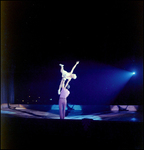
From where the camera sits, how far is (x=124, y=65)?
6.34 meters

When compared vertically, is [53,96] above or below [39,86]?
below

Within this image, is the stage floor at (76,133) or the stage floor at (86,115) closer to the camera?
the stage floor at (76,133)

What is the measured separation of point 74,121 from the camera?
2850 millimetres

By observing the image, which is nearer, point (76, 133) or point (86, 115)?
point (76, 133)

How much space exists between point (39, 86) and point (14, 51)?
2601 mm

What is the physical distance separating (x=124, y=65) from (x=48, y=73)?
386 cm

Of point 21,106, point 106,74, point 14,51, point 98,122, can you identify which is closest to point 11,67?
point 14,51

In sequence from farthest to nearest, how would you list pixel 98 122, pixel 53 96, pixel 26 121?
1. pixel 53 96
2. pixel 26 121
3. pixel 98 122

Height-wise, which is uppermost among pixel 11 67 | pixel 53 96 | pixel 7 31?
pixel 7 31

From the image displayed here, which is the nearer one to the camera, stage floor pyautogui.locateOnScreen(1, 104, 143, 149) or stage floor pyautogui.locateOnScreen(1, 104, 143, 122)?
stage floor pyautogui.locateOnScreen(1, 104, 143, 149)

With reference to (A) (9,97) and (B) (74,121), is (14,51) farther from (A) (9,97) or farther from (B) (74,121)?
(B) (74,121)

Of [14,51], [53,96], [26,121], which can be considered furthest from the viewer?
[53,96]

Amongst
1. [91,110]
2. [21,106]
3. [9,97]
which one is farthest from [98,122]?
[9,97]

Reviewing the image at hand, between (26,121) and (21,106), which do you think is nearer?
(26,121)
